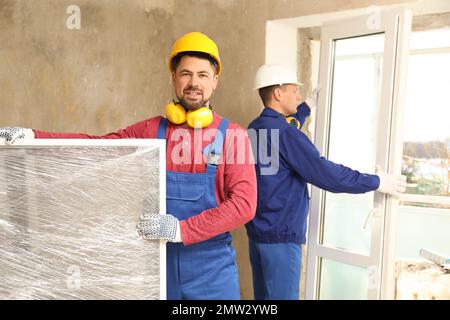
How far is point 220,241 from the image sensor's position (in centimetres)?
204

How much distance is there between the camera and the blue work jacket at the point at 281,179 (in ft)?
8.66

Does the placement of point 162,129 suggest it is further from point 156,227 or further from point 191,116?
point 156,227

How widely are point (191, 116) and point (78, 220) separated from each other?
0.53 metres

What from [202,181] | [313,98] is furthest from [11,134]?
[313,98]

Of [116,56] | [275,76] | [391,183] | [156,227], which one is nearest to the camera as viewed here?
[156,227]

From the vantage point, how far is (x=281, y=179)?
270 centimetres

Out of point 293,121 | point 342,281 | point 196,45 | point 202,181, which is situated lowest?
point 342,281

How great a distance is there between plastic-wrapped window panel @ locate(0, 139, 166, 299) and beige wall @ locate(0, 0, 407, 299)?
3.51ft

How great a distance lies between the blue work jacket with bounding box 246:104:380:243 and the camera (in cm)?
264

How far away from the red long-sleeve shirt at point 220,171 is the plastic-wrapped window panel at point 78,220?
18 cm

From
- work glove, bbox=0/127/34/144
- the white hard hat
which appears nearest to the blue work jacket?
the white hard hat

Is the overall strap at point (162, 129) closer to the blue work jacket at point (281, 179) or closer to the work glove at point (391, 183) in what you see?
the blue work jacket at point (281, 179)

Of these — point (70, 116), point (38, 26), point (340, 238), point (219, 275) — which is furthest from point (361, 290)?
point (38, 26)
